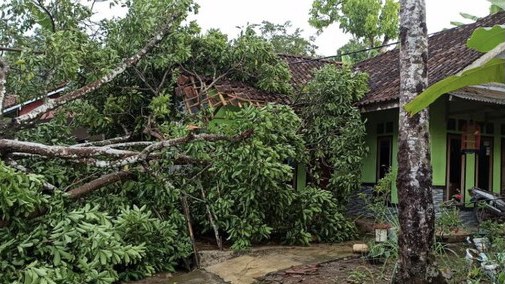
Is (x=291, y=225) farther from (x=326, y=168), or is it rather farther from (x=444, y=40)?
(x=444, y=40)

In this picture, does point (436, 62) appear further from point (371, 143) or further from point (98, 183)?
point (98, 183)

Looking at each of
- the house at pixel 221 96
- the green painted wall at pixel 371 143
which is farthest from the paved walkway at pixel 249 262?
the green painted wall at pixel 371 143

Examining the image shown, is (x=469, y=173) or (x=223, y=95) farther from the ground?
(x=223, y=95)

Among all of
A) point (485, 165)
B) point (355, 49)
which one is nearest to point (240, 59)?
point (485, 165)

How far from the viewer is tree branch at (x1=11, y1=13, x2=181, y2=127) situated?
6.74 meters

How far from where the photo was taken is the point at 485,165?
10.4 meters

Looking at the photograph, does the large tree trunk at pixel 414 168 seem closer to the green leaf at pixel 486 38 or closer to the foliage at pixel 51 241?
the green leaf at pixel 486 38

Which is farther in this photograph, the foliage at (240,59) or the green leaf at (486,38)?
the foliage at (240,59)

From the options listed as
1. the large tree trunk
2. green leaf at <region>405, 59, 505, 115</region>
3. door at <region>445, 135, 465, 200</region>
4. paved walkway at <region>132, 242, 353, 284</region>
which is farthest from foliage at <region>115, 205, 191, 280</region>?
door at <region>445, 135, 465, 200</region>

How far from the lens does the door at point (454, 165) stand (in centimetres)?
970

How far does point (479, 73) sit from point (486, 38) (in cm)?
18

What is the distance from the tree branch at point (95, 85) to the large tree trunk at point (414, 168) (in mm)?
4313

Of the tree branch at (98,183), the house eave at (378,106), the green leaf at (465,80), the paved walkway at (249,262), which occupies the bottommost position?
the paved walkway at (249,262)

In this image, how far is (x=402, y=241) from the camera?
474 cm
